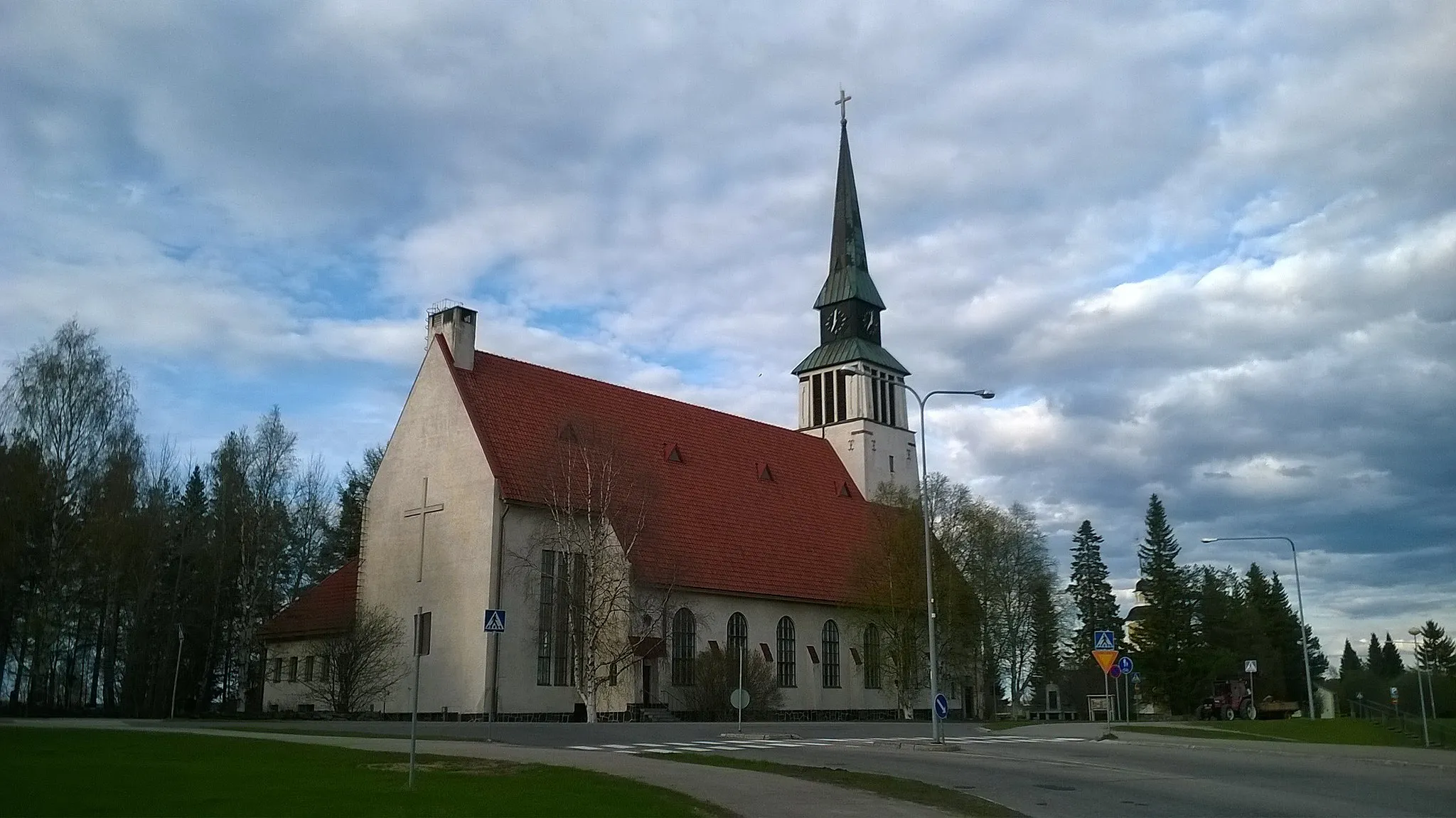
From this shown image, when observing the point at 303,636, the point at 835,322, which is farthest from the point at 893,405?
the point at 303,636

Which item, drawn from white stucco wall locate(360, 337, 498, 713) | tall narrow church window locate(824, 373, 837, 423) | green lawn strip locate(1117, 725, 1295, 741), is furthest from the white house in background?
green lawn strip locate(1117, 725, 1295, 741)

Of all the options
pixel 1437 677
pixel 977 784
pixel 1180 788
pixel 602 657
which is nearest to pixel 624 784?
pixel 977 784

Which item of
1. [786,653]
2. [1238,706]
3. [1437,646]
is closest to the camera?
[786,653]

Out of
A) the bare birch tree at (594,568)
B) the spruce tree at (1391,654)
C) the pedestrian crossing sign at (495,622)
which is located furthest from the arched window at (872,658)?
the spruce tree at (1391,654)

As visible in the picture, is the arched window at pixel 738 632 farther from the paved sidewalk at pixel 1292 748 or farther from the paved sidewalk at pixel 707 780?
the paved sidewalk at pixel 707 780

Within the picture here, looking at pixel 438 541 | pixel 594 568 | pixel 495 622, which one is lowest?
pixel 495 622

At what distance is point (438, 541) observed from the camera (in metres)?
43.2

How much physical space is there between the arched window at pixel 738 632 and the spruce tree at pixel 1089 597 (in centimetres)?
4625

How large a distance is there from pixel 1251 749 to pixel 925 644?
25.8 meters

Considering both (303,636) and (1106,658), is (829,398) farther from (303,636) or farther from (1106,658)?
(1106,658)

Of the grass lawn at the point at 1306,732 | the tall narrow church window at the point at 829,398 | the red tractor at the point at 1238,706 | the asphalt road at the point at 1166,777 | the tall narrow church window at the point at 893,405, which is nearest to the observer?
the asphalt road at the point at 1166,777

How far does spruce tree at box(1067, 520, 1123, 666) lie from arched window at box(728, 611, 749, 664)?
46.3 m

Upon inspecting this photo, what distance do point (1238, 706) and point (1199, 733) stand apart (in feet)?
93.8

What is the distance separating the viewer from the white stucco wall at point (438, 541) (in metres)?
40.8
